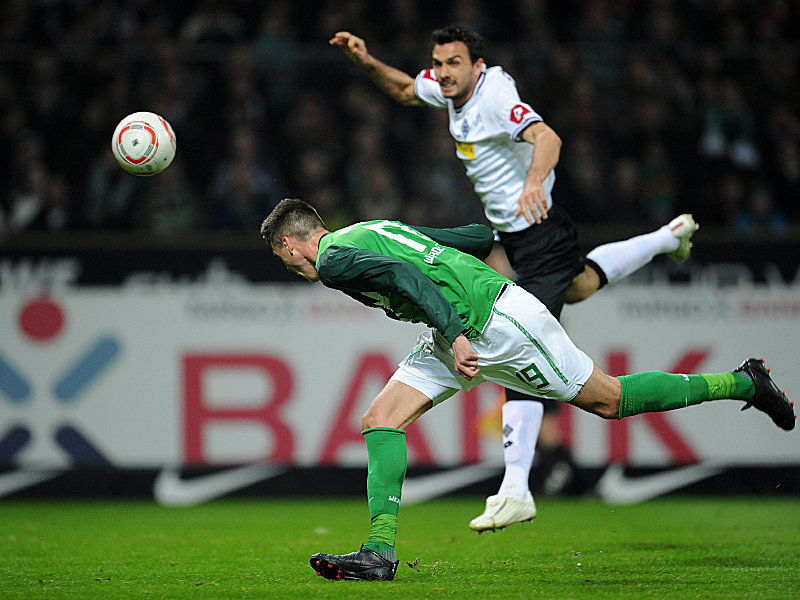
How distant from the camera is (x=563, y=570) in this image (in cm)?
566

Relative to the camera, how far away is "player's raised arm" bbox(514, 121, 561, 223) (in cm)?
586

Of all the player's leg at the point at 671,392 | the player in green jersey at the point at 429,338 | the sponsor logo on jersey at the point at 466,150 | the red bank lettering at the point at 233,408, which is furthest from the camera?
the red bank lettering at the point at 233,408

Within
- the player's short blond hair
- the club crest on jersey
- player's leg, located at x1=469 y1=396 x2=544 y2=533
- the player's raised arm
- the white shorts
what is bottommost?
player's leg, located at x1=469 y1=396 x2=544 y2=533

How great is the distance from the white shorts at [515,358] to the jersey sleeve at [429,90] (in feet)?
5.84

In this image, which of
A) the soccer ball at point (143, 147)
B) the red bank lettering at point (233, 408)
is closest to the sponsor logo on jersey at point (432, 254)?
the soccer ball at point (143, 147)

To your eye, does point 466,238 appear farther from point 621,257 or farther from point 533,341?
point 621,257

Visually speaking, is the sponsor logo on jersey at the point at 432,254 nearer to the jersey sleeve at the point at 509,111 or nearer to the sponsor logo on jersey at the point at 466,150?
the jersey sleeve at the point at 509,111

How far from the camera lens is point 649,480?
32.1ft

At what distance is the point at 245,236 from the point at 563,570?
517cm

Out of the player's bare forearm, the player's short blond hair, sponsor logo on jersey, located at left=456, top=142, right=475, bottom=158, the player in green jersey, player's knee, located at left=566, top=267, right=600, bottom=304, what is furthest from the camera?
player's knee, located at left=566, top=267, right=600, bottom=304

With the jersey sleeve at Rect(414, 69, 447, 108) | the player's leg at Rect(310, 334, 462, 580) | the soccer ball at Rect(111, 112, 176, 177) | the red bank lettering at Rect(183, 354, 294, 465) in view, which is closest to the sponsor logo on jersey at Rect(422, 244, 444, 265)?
the player's leg at Rect(310, 334, 462, 580)

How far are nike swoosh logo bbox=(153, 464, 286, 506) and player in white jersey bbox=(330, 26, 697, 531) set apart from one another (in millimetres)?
3794

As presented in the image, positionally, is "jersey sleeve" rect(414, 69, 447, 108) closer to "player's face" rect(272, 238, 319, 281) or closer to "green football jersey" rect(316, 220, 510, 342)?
"green football jersey" rect(316, 220, 510, 342)

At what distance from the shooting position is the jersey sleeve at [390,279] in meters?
5.09
